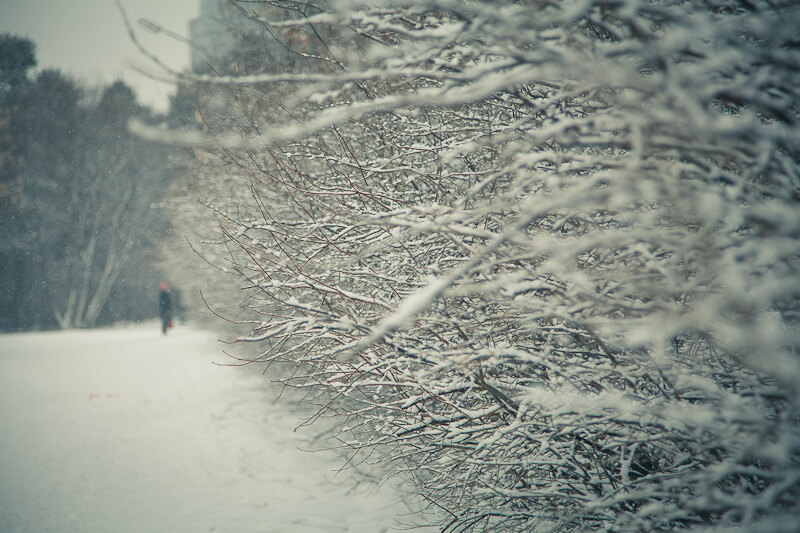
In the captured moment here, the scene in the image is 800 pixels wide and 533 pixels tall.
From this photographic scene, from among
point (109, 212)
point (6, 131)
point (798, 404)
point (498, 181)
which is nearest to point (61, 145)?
point (6, 131)

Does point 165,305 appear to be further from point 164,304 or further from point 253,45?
point 253,45

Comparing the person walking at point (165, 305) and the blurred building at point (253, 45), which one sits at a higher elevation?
the blurred building at point (253, 45)

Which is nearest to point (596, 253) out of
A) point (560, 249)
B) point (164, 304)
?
point (560, 249)

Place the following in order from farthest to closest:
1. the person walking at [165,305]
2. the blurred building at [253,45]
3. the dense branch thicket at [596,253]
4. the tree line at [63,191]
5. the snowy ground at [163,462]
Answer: the tree line at [63,191]
the person walking at [165,305]
the snowy ground at [163,462]
the blurred building at [253,45]
the dense branch thicket at [596,253]

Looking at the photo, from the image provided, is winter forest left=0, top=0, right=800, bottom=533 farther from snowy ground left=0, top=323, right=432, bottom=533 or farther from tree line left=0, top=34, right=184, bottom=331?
tree line left=0, top=34, right=184, bottom=331

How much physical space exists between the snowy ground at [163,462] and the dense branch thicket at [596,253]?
2.02 meters

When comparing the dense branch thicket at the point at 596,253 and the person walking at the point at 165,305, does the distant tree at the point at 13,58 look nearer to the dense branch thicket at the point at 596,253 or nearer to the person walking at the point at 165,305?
the person walking at the point at 165,305

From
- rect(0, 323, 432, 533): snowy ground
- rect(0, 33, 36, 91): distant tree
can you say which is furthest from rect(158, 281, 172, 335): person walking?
rect(0, 33, 36, 91): distant tree

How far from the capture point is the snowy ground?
5.22m

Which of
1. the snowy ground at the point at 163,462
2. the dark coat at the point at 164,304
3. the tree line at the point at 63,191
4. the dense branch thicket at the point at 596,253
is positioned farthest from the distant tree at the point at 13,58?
the dense branch thicket at the point at 596,253

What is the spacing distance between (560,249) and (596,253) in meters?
1.53

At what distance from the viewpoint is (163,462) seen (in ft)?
22.3

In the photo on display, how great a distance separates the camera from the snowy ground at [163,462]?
5219 mm

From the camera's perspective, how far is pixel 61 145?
2861cm
